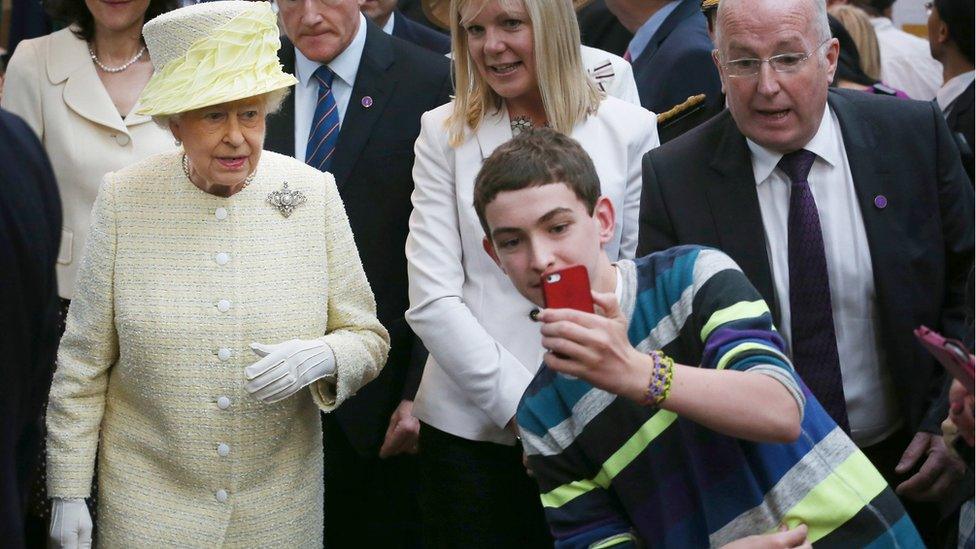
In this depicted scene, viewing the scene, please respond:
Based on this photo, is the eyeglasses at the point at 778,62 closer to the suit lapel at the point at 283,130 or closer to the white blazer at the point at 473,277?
the white blazer at the point at 473,277

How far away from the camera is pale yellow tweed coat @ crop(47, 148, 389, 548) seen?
3604mm

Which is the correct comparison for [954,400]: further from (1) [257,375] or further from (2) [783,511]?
(1) [257,375]

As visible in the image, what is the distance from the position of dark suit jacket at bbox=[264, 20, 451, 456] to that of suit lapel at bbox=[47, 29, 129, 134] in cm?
47

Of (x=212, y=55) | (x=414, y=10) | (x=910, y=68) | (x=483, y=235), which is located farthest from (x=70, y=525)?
(x=910, y=68)

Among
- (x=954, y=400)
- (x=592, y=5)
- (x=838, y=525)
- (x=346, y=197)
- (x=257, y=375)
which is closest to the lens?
(x=838, y=525)

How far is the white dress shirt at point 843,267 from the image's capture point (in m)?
3.62

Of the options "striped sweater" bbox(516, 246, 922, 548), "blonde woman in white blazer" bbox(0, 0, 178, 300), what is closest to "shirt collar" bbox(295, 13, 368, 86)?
"blonde woman in white blazer" bbox(0, 0, 178, 300)

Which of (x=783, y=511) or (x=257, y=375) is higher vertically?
(x=257, y=375)

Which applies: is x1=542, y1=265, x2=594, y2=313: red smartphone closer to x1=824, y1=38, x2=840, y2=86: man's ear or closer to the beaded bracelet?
the beaded bracelet

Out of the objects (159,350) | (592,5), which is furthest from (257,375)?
(592,5)

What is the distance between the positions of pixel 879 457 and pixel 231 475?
61.8 inches

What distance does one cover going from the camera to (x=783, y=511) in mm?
2748

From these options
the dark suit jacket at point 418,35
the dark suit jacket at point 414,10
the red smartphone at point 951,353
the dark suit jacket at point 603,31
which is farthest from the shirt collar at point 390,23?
the red smartphone at point 951,353

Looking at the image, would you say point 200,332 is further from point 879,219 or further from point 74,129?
point 879,219
